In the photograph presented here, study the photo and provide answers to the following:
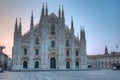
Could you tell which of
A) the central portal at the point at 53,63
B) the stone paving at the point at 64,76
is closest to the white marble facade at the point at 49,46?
the central portal at the point at 53,63

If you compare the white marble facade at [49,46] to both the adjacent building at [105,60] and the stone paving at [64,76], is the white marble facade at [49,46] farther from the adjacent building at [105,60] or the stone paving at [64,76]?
the adjacent building at [105,60]

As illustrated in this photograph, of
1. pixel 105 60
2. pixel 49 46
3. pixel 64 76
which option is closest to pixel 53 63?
pixel 49 46

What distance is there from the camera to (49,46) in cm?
7262

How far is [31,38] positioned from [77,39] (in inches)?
626

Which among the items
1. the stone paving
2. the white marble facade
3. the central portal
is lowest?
the stone paving

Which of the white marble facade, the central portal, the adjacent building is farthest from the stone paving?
the adjacent building

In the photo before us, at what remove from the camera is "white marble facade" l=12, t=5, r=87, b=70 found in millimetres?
69562

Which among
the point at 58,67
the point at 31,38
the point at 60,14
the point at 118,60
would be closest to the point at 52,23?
the point at 60,14

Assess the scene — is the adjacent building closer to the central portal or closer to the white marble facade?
the white marble facade

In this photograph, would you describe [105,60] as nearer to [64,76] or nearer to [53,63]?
[53,63]

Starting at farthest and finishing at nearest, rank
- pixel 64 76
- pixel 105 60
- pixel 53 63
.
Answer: pixel 105 60 < pixel 53 63 < pixel 64 76

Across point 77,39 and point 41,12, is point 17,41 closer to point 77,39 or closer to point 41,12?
point 41,12

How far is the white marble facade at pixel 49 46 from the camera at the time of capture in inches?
2739

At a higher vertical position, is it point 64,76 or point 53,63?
point 53,63
